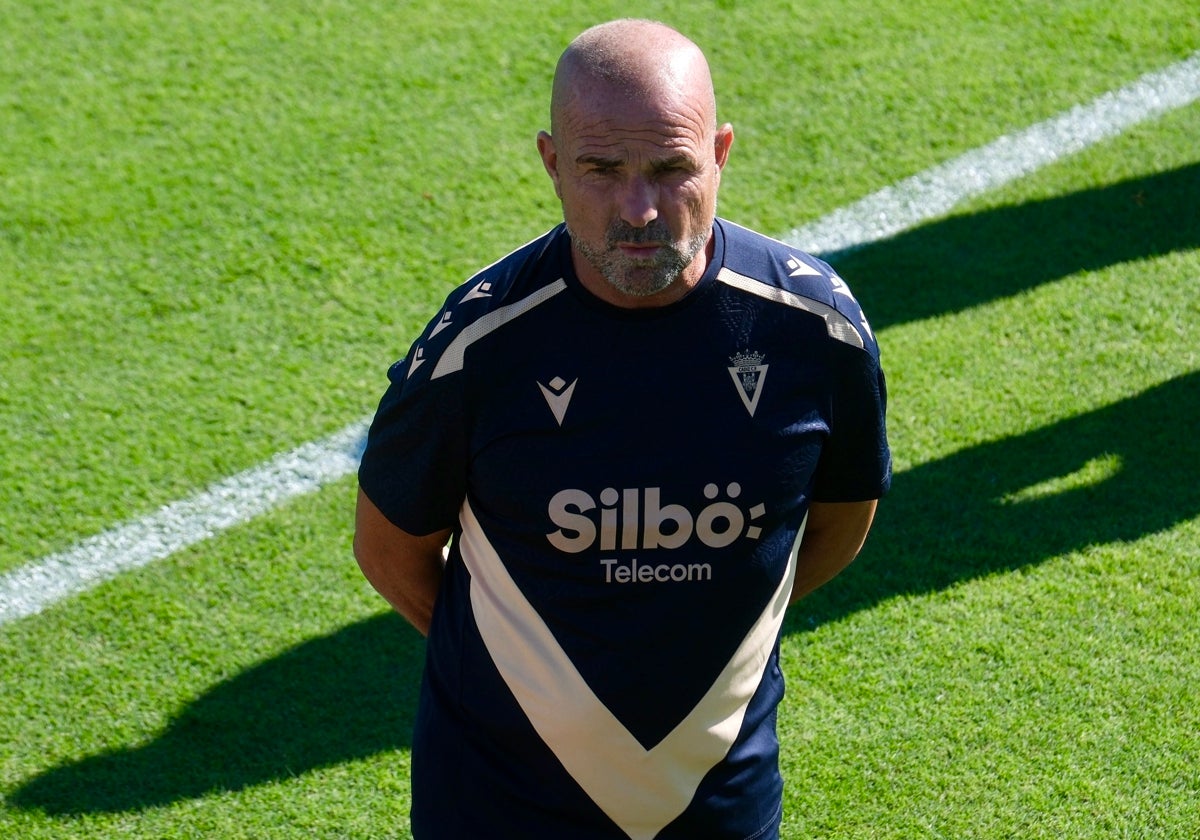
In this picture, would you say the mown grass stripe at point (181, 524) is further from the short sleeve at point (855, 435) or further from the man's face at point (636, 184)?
the man's face at point (636, 184)

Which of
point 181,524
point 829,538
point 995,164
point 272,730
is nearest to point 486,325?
point 829,538

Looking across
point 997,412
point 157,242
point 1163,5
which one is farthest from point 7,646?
point 1163,5

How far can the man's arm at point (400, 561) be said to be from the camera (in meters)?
2.69

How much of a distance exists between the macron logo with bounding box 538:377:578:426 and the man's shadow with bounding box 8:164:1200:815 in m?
1.89

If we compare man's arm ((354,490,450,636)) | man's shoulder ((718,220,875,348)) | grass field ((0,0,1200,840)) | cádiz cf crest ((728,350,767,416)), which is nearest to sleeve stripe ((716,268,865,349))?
man's shoulder ((718,220,875,348))

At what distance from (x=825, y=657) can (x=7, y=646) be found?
2346mm

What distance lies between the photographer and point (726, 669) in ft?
8.33

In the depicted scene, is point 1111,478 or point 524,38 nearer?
point 1111,478

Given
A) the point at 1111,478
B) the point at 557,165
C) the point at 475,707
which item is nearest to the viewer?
the point at 557,165

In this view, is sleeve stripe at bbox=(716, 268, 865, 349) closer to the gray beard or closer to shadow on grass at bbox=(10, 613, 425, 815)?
the gray beard

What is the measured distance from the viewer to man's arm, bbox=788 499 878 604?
2.83 metres

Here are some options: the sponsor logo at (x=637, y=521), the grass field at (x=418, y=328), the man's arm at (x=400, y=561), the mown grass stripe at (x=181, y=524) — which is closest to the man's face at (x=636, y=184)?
the sponsor logo at (x=637, y=521)

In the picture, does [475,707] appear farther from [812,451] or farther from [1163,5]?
[1163,5]

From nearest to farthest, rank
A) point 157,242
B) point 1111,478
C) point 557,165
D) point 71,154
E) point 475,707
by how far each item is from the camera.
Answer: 1. point 557,165
2. point 475,707
3. point 1111,478
4. point 157,242
5. point 71,154
